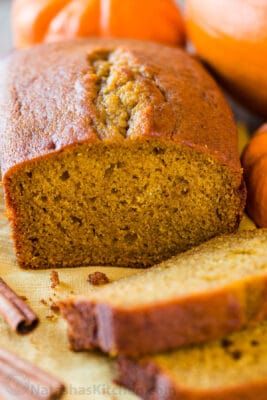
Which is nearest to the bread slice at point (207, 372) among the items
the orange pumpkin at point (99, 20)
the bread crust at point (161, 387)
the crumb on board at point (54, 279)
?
the bread crust at point (161, 387)

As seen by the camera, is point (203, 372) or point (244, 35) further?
point (244, 35)

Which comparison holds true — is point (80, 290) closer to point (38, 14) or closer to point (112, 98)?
point (112, 98)

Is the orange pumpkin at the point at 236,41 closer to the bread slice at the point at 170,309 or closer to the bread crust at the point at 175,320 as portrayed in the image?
the bread slice at the point at 170,309

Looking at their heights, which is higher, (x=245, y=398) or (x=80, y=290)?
(x=245, y=398)

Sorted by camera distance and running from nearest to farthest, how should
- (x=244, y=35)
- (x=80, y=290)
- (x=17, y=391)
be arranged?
(x=17, y=391) → (x=80, y=290) → (x=244, y=35)

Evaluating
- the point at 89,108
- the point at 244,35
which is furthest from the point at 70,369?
the point at 244,35

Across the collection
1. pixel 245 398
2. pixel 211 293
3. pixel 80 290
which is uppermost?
pixel 211 293

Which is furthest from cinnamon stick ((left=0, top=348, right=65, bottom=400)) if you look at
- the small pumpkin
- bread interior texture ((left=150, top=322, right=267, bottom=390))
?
the small pumpkin
